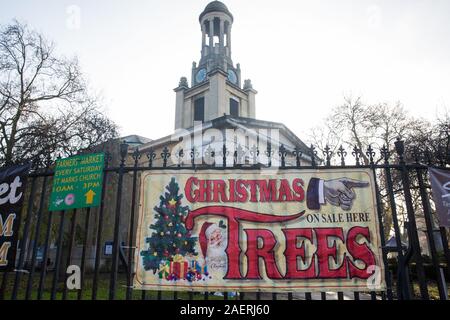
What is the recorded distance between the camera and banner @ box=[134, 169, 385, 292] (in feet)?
14.6

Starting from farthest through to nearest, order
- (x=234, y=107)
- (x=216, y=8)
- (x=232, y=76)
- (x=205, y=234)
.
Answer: (x=216, y=8) < (x=232, y=76) < (x=234, y=107) < (x=205, y=234)

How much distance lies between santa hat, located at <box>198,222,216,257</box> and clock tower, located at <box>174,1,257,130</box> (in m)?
26.1

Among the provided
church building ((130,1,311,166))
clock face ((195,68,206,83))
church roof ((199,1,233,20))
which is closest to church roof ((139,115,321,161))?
church building ((130,1,311,166))

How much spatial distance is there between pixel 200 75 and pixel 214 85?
18.0 feet

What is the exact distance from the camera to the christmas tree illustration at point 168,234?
464cm

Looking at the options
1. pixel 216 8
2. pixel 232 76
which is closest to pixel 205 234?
pixel 232 76

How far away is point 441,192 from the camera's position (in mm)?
4801

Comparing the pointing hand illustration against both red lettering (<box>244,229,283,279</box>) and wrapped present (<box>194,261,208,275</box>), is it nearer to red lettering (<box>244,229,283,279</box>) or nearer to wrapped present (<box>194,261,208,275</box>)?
red lettering (<box>244,229,283,279</box>)

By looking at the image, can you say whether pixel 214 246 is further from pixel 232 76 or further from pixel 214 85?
pixel 232 76

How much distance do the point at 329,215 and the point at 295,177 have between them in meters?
0.76

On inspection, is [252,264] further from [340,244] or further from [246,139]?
[246,139]

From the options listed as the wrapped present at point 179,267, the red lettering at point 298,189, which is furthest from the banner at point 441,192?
the wrapped present at point 179,267
